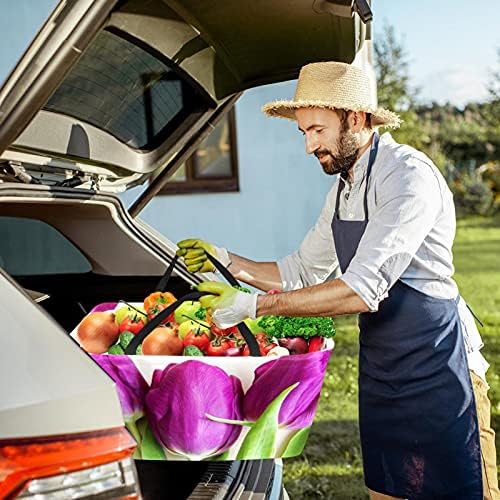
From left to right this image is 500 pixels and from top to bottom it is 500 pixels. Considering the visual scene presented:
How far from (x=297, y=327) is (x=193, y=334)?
0.83ft

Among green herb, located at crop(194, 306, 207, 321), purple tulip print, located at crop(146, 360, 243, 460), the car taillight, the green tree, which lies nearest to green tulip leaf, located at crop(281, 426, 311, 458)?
purple tulip print, located at crop(146, 360, 243, 460)

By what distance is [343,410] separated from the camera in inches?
226

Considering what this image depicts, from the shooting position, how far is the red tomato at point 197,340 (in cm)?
225

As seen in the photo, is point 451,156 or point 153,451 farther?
point 451,156

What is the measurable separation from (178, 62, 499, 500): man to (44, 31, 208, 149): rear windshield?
36cm

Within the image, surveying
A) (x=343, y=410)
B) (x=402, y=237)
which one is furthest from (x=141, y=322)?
(x=343, y=410)

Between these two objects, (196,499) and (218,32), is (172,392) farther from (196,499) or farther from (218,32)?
(218,32)

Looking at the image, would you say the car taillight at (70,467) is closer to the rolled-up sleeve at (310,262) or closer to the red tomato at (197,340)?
the red tomato at (197,340)

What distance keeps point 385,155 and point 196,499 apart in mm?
1056

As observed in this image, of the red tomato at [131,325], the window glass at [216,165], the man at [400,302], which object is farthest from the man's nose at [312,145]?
the window glass at [216,165]

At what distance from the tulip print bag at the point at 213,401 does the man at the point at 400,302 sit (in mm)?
407

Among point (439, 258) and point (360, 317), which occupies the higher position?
point (439, 258)

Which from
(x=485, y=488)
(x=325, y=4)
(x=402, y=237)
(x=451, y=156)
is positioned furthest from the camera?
(x=451, y=156)

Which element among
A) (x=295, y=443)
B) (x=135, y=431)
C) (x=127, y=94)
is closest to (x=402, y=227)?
(x=295, y=443)
